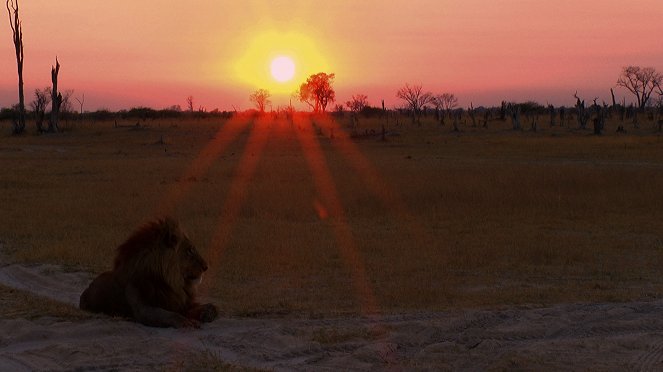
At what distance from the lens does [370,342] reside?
636 cm

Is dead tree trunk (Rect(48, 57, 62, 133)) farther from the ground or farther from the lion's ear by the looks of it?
the lion's ear

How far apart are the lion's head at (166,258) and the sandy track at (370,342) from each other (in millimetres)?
413

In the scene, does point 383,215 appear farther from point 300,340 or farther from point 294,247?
point 300,340

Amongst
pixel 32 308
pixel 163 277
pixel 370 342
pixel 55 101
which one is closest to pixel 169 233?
pixel 163 277

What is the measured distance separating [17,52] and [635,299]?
52250 millimetres

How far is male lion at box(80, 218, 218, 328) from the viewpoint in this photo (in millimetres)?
6891

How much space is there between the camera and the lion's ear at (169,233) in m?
6.91

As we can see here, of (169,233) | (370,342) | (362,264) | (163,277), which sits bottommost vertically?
(362,264)

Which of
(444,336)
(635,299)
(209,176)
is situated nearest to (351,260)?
(635,299)

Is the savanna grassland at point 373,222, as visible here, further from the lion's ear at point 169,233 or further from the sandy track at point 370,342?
the lion's ear at point 169,233

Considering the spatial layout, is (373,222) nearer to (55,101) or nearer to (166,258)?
(166,258)

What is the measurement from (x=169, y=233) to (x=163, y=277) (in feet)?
1.20

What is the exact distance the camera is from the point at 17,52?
5406cm

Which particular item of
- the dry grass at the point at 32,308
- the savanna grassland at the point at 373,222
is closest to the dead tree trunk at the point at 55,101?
the savanna grassland at the point at 373,222
